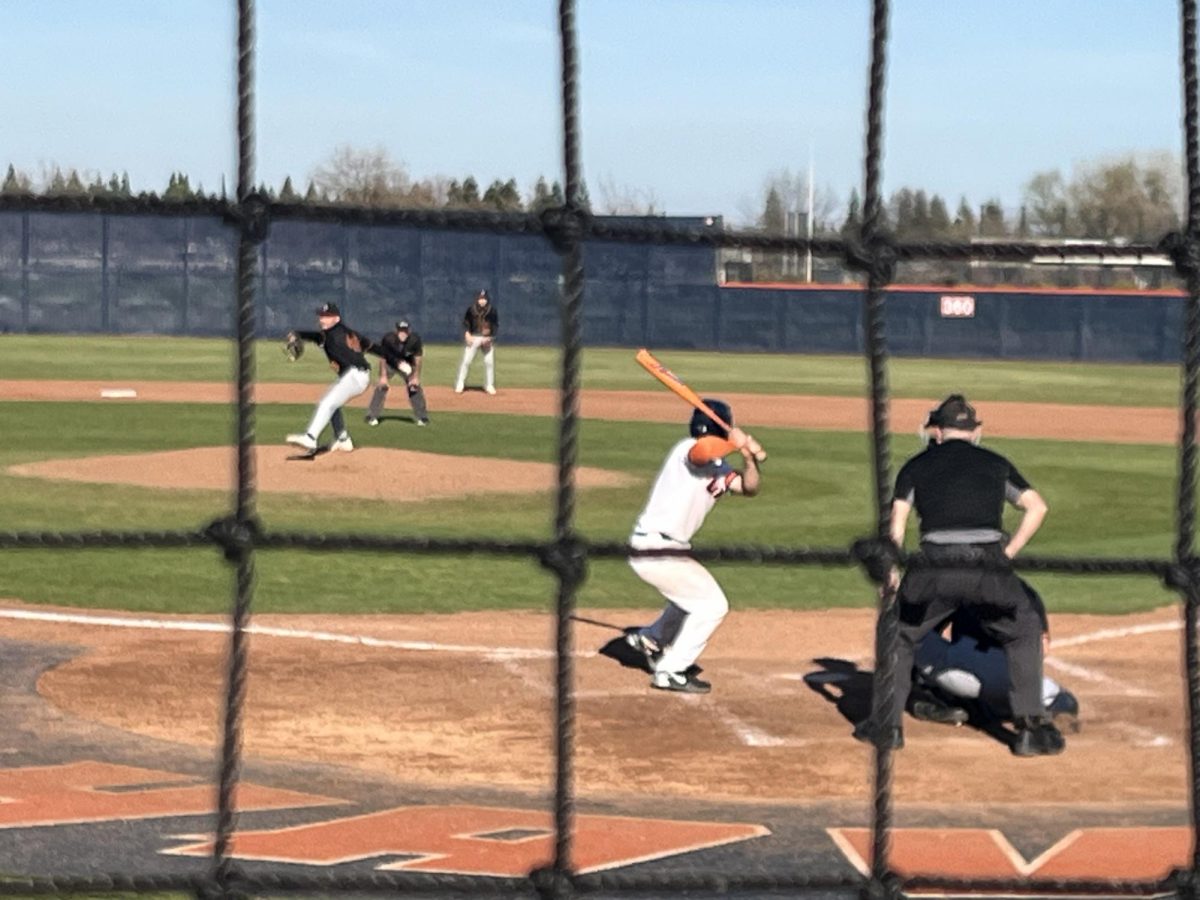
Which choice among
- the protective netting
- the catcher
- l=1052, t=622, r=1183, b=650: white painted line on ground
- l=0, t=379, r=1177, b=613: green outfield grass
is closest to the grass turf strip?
l=0, t=379, r=1177, b=613: green outfield grass

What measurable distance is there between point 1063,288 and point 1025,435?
80.1 ft

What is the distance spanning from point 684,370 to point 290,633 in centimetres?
3246

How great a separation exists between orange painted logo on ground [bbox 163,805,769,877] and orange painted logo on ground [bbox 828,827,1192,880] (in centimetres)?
49

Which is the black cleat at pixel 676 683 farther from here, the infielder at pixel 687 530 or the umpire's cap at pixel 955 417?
the umpire's cap at pixel 955 417

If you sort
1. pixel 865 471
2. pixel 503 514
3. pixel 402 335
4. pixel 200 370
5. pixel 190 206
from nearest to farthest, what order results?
pixel 190 206, pixel 503 514, pixel 865 471, pixel 402 335, pixel 200 370

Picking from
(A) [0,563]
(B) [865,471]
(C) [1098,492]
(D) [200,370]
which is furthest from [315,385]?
(A) [0,563]

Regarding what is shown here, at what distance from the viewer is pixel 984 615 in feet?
28.0

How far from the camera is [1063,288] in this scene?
50625 millimetres

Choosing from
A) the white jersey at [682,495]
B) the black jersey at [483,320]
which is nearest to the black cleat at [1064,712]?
the white jersey at [682,495]

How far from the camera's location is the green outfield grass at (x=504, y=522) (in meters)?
12.8

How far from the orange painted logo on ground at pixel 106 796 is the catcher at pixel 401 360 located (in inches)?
535

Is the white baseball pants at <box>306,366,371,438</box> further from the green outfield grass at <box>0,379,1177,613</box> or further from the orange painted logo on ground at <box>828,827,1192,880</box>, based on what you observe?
the orange painted logo on ground at <box>828,827,1192,880</box>

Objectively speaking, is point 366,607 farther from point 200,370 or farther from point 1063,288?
point 1063,288

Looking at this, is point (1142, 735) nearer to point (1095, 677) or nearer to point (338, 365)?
point (1095, 677)
